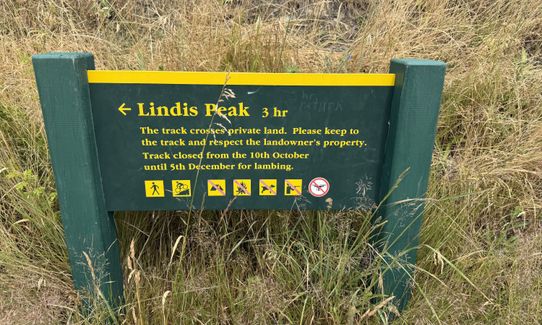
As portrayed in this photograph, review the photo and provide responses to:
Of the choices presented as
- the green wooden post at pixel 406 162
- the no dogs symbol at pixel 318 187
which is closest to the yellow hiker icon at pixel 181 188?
the no dogs symbol at pixel 318 187

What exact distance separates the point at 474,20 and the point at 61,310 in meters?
3.30

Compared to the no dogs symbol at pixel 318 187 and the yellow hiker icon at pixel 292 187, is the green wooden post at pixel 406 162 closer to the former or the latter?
the no dogs symbol at pixel 318 187

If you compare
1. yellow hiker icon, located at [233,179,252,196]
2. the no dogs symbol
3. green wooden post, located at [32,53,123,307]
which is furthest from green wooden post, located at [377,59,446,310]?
green wooden post, located at [32,53,123,307]

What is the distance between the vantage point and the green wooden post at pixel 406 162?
4.86 ft

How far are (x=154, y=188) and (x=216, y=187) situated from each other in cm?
23

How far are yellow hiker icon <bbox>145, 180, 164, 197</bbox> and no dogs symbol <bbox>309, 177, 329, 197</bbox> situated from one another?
1.85 feet

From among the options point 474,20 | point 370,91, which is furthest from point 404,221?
point 474,20

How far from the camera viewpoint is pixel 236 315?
1700mm

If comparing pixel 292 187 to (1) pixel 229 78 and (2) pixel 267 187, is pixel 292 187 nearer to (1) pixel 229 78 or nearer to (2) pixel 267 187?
(2) pixel 267 187

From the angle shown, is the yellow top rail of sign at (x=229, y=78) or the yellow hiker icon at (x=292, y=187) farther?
Answer: the yellow hiker icon at (x=292, y=187)

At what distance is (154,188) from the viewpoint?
1.58m

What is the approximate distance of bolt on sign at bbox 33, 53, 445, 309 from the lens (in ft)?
4.78

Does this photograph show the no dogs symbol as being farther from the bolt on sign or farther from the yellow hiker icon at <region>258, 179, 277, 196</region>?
the yellow hiker icon at <region>258, 179, 277, 196</region>

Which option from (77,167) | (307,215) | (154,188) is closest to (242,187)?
(154,188)
